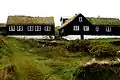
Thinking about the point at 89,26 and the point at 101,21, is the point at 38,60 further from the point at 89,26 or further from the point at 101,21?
the point at 101,21

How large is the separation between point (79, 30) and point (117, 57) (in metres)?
25.3

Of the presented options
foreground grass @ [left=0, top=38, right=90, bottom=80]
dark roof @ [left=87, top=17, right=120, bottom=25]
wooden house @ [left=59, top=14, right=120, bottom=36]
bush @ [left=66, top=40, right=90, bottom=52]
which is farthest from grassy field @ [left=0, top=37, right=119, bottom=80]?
dark roof @ [left=87, top=17, right=120, bottom=25]

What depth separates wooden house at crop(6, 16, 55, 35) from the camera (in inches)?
2714

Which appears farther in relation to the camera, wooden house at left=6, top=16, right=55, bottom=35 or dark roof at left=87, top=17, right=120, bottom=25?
dark roof at left=87, top=17, right=120, bottom=25

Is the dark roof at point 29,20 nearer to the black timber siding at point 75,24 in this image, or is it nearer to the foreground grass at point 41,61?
the black timber siding at point 75,24

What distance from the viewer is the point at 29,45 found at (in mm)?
54750

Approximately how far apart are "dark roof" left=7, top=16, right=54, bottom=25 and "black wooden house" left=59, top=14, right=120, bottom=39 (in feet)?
9.86

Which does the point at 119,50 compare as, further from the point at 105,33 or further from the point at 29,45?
the point at 105,33

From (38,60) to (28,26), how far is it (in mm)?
27605

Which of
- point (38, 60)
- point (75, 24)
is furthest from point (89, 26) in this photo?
point (38, 60)

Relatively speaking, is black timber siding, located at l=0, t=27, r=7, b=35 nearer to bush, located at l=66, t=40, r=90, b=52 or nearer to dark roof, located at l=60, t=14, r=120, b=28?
dark roof, located at l=60, t=14, r=120, b=28

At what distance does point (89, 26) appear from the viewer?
71875 millimetres

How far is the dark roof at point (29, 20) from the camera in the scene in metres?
69.3


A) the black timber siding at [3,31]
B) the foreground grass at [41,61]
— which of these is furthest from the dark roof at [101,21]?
the foreground grass at [41,61]
